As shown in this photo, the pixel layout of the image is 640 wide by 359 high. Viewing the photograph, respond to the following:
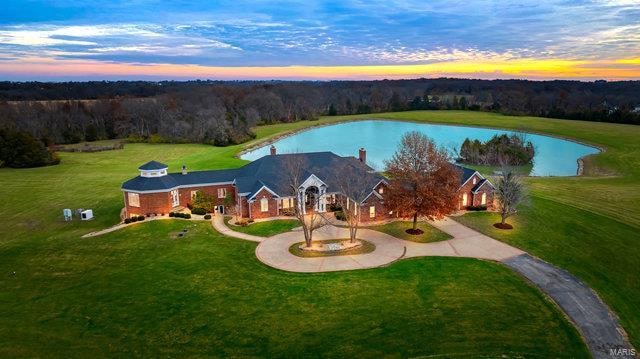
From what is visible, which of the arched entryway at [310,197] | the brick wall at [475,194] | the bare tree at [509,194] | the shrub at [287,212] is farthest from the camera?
the brick wall at [475,194]

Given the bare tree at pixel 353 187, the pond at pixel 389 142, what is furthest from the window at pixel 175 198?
the pond at pixel 389 142

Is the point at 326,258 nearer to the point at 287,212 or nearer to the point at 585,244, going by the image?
the point at 287,212

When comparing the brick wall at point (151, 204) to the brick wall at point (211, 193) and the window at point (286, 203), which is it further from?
the window at point (286, 203)

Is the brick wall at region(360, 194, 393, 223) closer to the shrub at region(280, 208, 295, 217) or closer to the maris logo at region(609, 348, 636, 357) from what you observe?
the shrub at region(280, 208, 295, 217)

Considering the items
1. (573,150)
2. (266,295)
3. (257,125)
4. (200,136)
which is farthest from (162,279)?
(257,125)

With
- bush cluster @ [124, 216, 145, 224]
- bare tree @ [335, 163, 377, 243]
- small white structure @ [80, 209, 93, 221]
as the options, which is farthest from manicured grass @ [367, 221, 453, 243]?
small white structure @ [80, 209, 93, 221]

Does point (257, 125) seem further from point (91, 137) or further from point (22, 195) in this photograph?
point (22, 195)

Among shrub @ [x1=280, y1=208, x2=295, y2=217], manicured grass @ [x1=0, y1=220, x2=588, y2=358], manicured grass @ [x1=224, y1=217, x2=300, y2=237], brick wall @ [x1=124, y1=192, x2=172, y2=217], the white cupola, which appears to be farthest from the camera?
the white cupola
